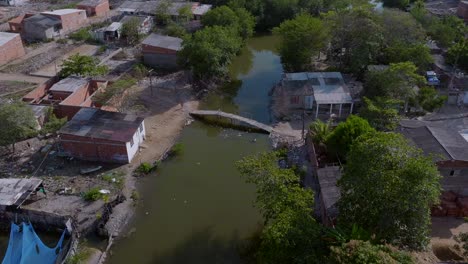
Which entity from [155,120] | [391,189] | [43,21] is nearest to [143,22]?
[43,21]

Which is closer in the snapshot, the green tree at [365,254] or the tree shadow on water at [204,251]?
the green tree at [365,254]

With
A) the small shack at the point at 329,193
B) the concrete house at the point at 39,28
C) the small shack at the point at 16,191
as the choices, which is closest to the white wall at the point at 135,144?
the small shack at the point at 16,191

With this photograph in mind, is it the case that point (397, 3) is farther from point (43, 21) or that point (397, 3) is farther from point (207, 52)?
point (43, 21)

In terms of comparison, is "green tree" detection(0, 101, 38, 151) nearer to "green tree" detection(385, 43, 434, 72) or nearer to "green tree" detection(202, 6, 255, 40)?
"green tree" detection(202, 6, 255, 40)

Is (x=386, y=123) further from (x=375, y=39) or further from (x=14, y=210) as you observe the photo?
(x=14, y=210)

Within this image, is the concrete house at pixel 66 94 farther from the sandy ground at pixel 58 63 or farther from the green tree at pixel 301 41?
the green tree at pixel 301 41

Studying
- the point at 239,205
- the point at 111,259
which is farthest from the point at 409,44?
the point at 111,259
